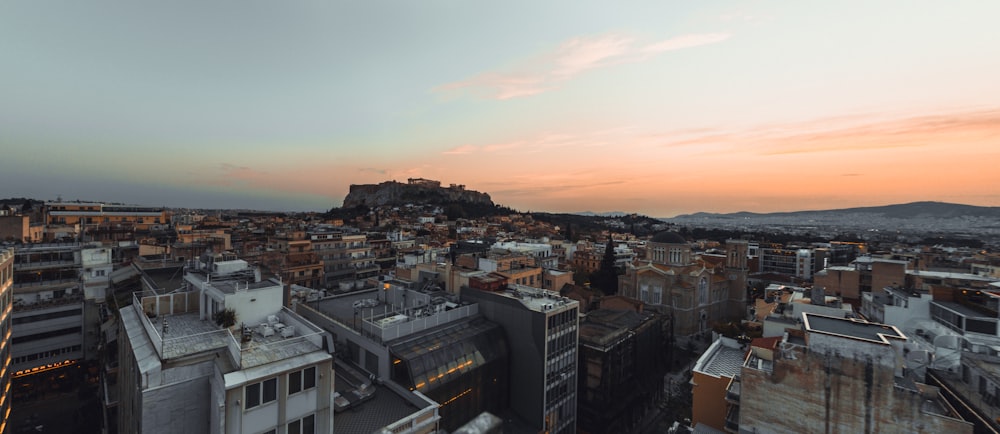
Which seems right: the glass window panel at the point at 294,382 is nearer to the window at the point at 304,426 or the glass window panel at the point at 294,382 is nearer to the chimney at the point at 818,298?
the window at the point at 304,426

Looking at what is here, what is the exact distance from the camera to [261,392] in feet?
48.4

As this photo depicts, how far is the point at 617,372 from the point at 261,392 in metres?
30.6

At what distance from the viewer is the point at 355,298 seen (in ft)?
125

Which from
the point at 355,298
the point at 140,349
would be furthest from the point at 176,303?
the point at 355,298

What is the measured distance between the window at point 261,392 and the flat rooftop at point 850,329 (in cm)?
2213

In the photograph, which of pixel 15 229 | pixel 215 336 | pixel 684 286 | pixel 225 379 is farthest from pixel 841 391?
pixel 15 229

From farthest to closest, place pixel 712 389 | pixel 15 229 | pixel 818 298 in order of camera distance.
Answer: pixel 15 229 → pixel 818 298 → pixel 712 389

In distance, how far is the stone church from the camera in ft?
196

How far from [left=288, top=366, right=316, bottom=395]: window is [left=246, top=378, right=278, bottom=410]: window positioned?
0.52 metres

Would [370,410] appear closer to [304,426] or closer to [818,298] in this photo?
[304,426]

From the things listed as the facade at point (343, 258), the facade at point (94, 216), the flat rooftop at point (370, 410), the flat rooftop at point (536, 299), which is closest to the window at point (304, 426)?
the flat rooftop at point (370, 410)

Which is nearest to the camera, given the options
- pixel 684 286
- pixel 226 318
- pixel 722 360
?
pixel 226 318

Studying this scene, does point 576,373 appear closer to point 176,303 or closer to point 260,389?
point 260,389

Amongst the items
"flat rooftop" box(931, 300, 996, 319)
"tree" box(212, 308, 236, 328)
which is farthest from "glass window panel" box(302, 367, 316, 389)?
"flat rooftop" box(931, 300, 996, 319)
